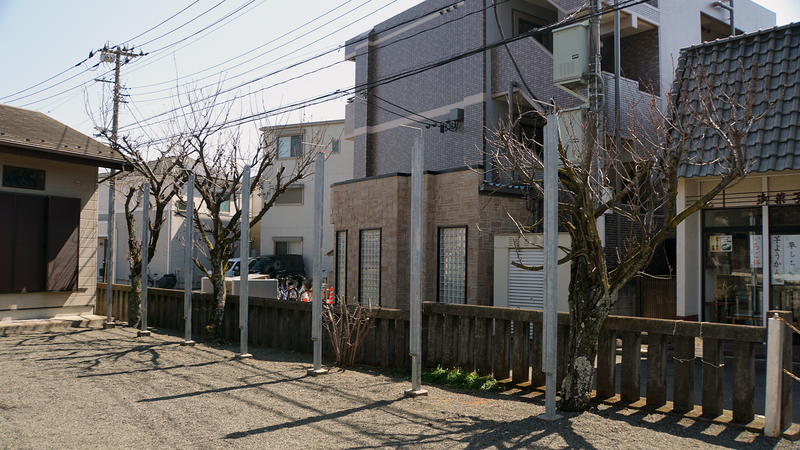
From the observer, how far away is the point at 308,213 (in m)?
33.1

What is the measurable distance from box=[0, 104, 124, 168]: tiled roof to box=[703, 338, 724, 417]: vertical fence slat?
12.3 m

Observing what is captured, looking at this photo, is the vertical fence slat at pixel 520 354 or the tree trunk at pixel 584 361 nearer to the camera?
the tree trunk at pixel 584 361

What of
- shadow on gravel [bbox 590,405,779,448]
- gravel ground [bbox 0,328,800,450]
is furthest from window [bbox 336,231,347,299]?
shadow on gravel [bbox 590,405,779,448]

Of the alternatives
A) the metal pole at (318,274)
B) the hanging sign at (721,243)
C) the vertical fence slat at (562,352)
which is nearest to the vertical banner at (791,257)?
the hanging sign at (721,243)

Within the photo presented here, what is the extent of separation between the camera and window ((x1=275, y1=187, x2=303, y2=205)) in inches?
1321

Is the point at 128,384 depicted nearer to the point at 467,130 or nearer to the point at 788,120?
the point at 788,120

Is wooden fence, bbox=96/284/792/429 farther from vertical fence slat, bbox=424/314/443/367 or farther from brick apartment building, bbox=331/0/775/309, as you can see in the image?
brick apartment building, bbox=331/0/775/309

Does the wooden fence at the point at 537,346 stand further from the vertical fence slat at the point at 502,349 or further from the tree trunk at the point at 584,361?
the tree trunk at the point at 584,361

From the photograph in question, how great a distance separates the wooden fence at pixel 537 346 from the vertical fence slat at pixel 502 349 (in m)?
0.01

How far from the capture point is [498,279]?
12039 millimetres

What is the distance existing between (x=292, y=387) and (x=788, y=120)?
28.6ft

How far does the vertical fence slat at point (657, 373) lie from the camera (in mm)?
6164

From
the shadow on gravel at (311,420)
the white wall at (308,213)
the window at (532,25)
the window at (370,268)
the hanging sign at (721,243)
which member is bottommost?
the shadow on gravel at (311,420)

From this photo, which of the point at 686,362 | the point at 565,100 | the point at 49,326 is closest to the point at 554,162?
the point at 686,362
